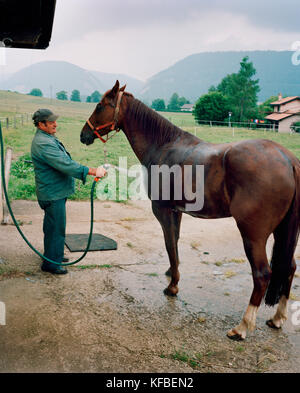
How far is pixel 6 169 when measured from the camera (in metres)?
5.63

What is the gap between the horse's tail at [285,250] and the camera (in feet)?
9.48

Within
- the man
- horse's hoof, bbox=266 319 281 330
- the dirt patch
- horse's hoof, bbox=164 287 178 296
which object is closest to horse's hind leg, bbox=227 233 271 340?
the dirt patch

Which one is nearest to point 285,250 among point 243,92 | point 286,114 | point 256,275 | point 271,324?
point 256,275

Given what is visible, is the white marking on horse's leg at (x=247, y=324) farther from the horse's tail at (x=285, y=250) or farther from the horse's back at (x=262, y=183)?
the horse's back at (x=262, y=183)

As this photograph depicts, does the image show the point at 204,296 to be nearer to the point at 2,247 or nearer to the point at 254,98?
the point at 2,247

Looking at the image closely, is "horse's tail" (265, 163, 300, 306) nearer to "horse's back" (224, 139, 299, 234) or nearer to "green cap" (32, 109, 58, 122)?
"horse's back" (224, 139, 299, 234)

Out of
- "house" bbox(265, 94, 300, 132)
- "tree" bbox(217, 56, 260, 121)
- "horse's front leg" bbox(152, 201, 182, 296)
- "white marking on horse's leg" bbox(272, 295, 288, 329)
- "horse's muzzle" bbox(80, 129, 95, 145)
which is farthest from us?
"tree" bbox(217, 56, 260, 121)

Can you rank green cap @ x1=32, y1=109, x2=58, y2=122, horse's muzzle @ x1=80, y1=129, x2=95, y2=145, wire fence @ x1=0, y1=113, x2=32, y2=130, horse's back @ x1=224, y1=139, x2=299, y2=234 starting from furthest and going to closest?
wire fence @ x1=0, y1=113, x2=32, y2=130 < horse's muzzle @ x1=80, y1=129, x2=95, y2=145 < green cap @ x1=32, y1=109, x2=58, y2=122 < horse's back @ x1=224, y1=139, x2=299, y2=234

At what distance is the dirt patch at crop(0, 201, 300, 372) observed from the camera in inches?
101

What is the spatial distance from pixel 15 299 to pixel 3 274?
0.70 metres

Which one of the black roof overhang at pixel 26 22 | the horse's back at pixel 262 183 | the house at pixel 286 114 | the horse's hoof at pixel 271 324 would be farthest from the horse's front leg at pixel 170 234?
the house at pixel 286 114

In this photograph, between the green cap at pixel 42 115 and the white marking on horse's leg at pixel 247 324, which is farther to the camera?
the green cap at pixel 42 115

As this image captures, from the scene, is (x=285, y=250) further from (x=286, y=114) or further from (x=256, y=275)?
(x=286, y=114)

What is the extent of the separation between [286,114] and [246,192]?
40461 millimetres
